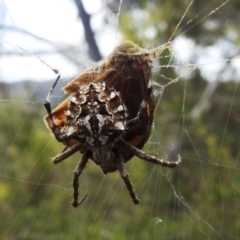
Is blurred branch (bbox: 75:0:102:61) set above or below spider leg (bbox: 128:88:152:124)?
below

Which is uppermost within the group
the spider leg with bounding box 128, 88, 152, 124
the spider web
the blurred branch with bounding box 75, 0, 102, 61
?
the spider leg with bounding box 128, 88, 152, 124

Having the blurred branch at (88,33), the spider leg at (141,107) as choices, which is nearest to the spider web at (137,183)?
the blurred branch at (88,33)

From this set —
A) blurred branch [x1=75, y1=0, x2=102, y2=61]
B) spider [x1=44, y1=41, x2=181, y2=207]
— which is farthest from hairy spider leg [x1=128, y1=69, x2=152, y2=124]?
blurred branch [x1=75, y1=0, x2=102, y2=61]

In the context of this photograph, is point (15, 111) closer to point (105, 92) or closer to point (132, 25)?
point (132, 25)

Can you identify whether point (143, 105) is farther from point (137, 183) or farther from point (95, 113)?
point (137, 183)

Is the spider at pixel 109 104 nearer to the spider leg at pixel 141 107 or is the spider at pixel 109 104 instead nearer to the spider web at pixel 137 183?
the spider leg at pixel 141 107

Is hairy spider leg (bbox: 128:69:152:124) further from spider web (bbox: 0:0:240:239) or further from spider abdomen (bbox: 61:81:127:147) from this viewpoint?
spider web (bbox: 0:0:240:239)

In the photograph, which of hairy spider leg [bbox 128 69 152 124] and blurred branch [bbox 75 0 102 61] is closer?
hairy spider leg [bbox 128 69 152 124]

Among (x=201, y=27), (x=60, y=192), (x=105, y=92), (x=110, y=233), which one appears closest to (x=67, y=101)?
(x=105, y=92)
